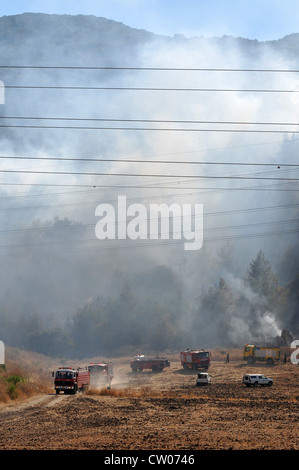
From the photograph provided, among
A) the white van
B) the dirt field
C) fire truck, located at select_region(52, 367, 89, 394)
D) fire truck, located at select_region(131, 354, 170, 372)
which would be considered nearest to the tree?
fire truck, located at select_region(131, 354, 170, 372)

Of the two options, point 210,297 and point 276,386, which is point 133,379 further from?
point 210,297

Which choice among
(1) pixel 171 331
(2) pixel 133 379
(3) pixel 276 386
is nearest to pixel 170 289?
(1) pixel 171 331

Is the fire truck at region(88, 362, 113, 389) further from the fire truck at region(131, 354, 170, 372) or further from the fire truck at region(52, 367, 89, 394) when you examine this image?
the fire truck at region(131, 354, 170, 372)

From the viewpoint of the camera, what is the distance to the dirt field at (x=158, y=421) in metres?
27.2

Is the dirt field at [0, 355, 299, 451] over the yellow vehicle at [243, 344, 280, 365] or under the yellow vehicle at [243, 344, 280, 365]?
over

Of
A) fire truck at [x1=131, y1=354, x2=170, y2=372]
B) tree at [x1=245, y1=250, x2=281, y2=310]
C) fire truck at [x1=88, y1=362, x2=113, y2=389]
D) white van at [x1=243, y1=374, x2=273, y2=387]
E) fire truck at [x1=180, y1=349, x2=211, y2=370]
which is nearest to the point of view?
white van at [x1=243, y1=374, x2=273, y2=387]

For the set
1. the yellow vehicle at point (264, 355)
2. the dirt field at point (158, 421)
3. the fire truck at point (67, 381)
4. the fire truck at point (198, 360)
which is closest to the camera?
the dirt field at point (158, 421)

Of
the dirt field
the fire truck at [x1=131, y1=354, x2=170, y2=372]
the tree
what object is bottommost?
the fire truck at [x1=131, y1=354, x2=170, y2=372]

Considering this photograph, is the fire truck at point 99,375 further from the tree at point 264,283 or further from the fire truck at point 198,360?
the tree at point 264,283

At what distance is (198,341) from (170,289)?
125 feet

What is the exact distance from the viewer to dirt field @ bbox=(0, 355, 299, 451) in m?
27.2

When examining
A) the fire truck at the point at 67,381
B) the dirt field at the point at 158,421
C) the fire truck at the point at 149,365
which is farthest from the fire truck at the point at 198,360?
the fire truck at the point at 67,381

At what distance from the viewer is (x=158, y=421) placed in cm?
3612

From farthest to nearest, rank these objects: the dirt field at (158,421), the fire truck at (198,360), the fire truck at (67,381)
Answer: the fire truck at (198,360) < the fire truck at (67,381) < the dirt field at (158,421)
